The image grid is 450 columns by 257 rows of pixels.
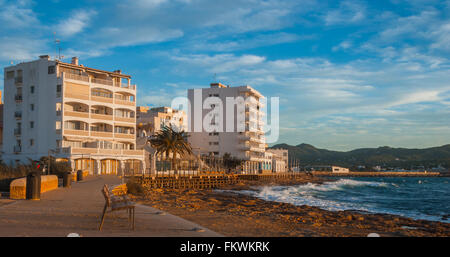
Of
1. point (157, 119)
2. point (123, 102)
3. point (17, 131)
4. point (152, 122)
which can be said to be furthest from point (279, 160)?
point (17, 131)

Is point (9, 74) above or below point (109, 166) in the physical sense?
above

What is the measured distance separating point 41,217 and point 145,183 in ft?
110

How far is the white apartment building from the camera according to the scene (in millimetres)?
92438

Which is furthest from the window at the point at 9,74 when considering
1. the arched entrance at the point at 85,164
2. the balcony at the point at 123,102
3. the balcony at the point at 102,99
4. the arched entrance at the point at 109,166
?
the arched entrance at the point at 109,166

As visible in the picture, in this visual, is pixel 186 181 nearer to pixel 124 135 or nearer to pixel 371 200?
pixel 124 135

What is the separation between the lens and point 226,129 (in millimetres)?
93312

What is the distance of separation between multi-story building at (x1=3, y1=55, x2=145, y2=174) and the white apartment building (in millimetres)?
32448

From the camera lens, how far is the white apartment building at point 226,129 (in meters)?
92.4

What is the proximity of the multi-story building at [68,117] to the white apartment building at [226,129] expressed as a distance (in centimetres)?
3245

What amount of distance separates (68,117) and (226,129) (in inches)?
1713

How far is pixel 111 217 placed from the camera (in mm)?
12250

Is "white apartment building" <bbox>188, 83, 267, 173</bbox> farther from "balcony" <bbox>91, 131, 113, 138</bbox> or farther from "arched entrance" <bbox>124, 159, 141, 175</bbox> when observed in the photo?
"balcony" <bbox>91, 131, 113, 138</bbox>

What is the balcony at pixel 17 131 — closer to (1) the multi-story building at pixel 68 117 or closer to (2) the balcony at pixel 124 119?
(1) the multi-story building at pixel 68 117
